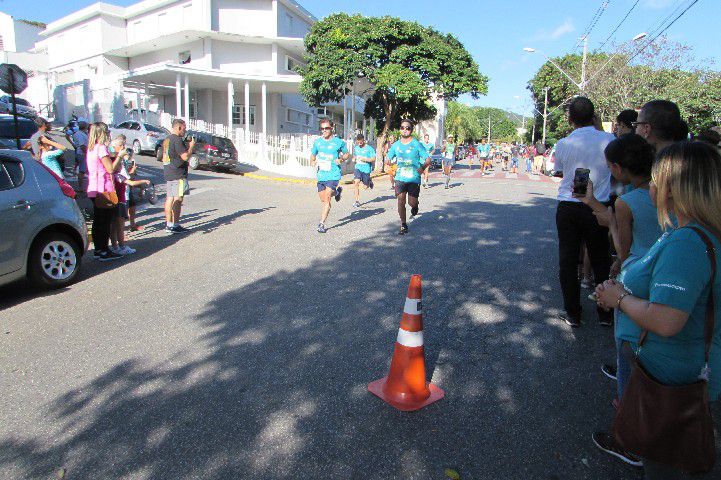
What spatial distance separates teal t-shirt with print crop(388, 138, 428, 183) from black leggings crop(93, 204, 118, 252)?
14.4 feet

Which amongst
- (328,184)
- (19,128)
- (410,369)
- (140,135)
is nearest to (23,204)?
(328,184)

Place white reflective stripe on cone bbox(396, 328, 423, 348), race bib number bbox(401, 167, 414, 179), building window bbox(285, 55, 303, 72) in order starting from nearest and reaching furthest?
white reflective stripe on cone bbox(396, 328, 423, 348)
race bib number bbox(401, 167, 414, 179)
building window bbox(285, 55, 303, 72)

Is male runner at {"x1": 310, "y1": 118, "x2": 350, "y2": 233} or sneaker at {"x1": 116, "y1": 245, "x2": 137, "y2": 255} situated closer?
sneaker at {"x1": 116, "y1": 245, "x2": 137, "y2": 255}

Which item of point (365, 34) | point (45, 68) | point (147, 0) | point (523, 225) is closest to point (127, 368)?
point (523, 225)

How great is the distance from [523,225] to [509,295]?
Result: 4.53m

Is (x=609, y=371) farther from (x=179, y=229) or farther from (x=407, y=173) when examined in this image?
(x=179, y=229)

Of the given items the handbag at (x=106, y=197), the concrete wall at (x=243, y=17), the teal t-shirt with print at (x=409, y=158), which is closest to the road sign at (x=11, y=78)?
the handbag at (x=106, y=197)

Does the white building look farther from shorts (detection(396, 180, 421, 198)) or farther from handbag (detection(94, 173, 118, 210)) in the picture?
handbag (detection(94, 173, 118, 210))

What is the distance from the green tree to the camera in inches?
896

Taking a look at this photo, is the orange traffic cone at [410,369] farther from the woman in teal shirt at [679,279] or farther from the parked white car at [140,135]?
the parked white car at [140,135]

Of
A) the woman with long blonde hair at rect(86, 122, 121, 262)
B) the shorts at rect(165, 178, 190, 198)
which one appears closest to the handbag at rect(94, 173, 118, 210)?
the woman with long blonde hair at rect(86, 122, 121, 262)

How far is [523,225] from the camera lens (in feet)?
31.3

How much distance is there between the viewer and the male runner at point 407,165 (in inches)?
331

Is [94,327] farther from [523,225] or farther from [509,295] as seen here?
[523,225]
